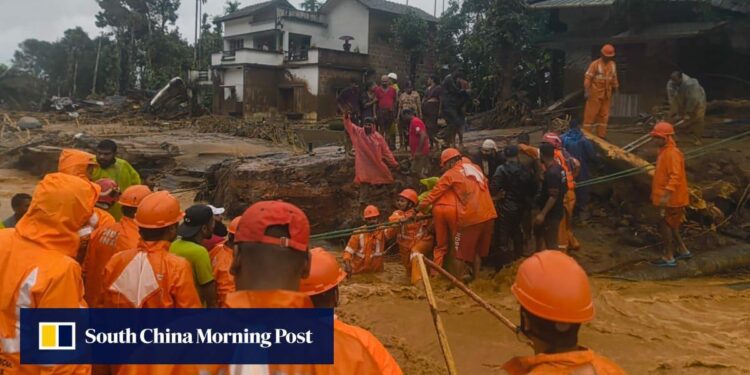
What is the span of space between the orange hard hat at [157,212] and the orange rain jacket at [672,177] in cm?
599

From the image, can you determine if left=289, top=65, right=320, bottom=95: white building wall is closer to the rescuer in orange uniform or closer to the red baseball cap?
the rescuer in orange uniform

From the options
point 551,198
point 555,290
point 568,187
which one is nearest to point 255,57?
point 568,187

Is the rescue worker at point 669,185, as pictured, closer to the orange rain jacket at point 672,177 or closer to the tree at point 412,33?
the orange rain jacket at point 672,177

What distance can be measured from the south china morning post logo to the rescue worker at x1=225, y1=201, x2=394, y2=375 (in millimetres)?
1160

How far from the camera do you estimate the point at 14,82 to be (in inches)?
1475

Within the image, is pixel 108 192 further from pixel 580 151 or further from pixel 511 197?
pixel 580 151

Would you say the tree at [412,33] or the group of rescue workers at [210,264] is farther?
the tree at [412,33]

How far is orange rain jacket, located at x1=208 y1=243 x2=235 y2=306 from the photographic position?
3594 mm

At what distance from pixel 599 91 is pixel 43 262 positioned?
366 inches

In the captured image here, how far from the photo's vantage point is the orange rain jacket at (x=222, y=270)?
11.8 feet

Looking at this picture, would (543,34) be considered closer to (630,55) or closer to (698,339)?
(630,55)

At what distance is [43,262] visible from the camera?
2430mm

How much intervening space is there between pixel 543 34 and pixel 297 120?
15.7 metres

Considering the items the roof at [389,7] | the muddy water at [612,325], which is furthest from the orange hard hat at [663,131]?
the roof at [389,7]
